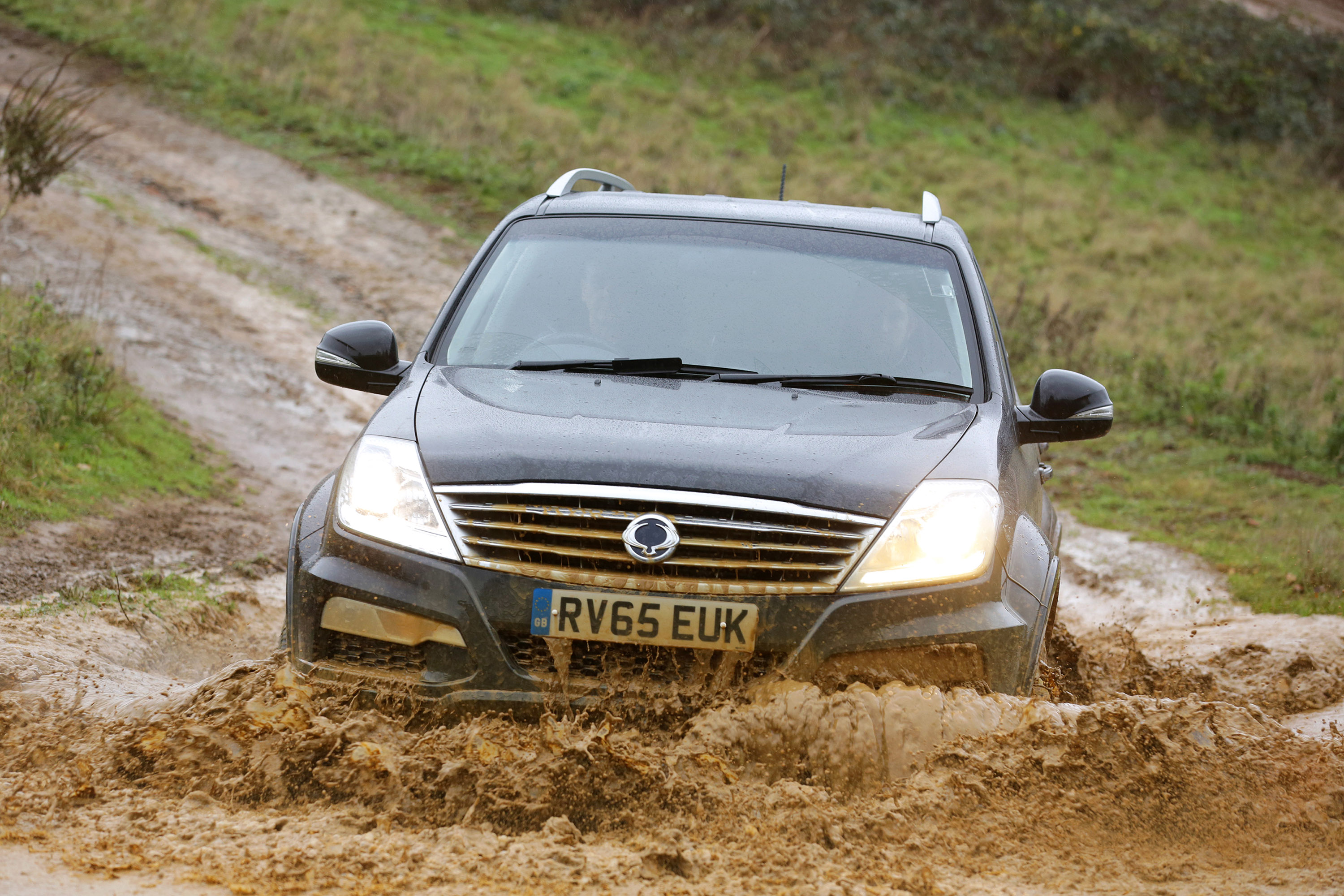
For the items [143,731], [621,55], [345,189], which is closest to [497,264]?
[143,731]

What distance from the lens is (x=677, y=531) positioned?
296cm

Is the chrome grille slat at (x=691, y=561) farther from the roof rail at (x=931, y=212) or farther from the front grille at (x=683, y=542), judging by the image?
the roof rail at (x=931, y=212)

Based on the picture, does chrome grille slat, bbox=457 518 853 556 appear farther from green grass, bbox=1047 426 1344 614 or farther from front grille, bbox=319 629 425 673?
green grass, bbox=1047 426 1344 614

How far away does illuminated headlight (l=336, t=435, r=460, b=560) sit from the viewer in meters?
3.11

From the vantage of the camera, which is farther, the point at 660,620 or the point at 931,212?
the point at 931,212

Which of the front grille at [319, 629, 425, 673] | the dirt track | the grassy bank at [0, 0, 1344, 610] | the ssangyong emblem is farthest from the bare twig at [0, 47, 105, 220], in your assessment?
the ssangyong emblem

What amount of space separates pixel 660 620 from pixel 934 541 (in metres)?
0.72

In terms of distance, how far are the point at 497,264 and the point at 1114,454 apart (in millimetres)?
7382

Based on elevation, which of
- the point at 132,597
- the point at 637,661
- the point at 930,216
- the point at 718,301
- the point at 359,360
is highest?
the point at 930,216

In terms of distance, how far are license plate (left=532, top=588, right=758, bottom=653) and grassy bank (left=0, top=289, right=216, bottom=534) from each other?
12.8 feet

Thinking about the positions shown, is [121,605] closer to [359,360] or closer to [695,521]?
[359,360]

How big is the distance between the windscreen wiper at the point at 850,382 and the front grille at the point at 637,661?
105 centimetres

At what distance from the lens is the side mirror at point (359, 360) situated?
406 cm

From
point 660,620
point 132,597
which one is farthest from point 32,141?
point 660,620
